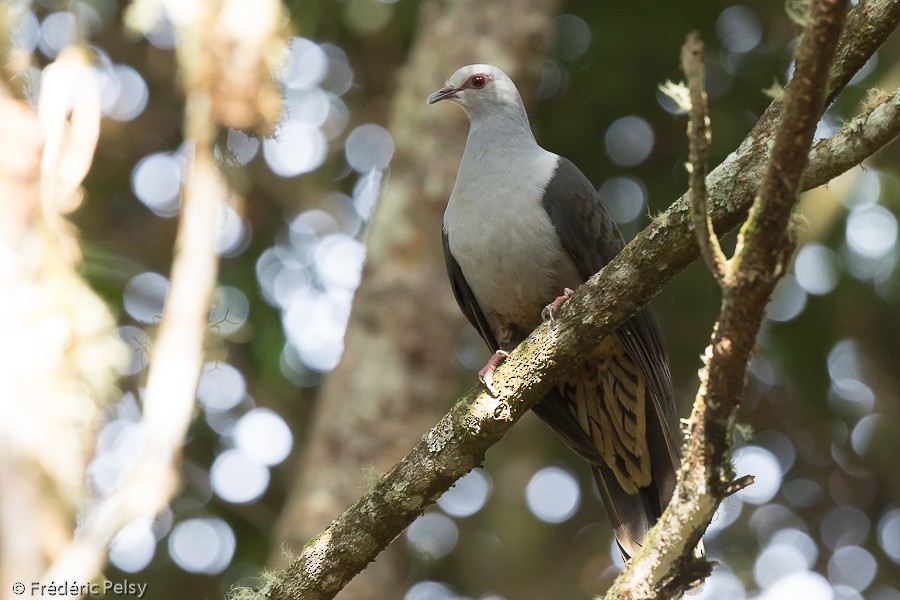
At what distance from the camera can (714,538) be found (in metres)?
7.45

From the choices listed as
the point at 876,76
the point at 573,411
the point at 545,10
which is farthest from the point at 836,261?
the point at 573,411

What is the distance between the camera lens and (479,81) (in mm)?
5016

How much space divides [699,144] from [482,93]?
290 centimetres

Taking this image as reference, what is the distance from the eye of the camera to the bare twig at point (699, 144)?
1.99 meters

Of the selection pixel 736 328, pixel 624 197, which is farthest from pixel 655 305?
pixel 736 328

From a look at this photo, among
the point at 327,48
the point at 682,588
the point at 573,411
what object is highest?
the point at 327,48

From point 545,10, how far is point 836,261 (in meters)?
2.61

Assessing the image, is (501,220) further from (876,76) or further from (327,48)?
(327,48)

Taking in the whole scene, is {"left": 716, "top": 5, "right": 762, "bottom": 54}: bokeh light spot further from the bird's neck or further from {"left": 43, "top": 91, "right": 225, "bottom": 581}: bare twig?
{"left": 43, "top": 91, "right": 225, "bottom": 581}: bare twig

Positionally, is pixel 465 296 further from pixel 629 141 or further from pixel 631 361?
pixel 629 141

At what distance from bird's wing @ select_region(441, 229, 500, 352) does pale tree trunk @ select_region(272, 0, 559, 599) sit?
105cm

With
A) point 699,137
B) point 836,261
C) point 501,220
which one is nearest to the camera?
point 699,137

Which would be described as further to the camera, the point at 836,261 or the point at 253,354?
the point at 253,354

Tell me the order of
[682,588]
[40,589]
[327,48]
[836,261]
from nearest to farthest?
[682,588]
[40,589]
[836,261]
[327,48]
